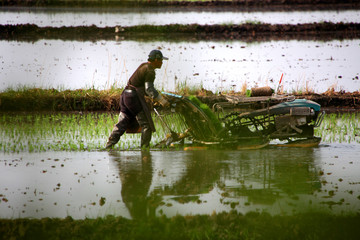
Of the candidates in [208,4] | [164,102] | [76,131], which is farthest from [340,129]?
[208,4]

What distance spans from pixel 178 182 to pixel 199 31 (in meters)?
22.1

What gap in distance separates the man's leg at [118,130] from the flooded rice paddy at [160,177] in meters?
0.17

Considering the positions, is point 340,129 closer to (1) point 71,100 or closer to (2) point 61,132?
(2) point 61,132

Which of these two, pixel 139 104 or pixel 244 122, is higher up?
pixel 139 104

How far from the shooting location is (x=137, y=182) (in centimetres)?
781

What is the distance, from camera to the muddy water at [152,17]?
1237 inches

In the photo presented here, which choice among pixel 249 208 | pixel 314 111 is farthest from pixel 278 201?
pixel 314 111

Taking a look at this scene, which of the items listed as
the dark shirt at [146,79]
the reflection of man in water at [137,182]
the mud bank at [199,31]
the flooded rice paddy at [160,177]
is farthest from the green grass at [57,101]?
the mud bank at [199,31]

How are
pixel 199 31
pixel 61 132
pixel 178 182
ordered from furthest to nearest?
pixel 199 31 → pixel 61 132 → pixel 178 182

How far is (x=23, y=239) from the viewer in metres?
5.52

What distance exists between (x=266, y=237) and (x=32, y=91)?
10.6m

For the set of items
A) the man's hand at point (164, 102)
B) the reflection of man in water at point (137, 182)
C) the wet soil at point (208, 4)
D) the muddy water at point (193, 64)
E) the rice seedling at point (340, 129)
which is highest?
the wet soil at point (208, 4)

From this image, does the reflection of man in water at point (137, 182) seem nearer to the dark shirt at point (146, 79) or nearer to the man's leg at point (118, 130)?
the man's leg at point (118, 130)

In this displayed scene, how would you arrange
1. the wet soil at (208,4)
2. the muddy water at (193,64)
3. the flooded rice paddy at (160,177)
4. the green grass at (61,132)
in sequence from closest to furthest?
the flooded rice paddy at (160,177), the green grass at (61,132), the muddy water at (193,64), the wet soil at (208,4)
